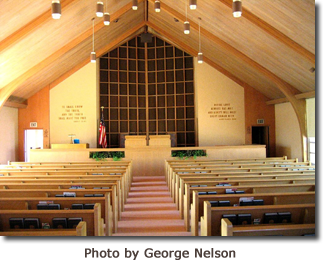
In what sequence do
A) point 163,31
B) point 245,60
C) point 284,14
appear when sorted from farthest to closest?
point 163,31
point 245,60
point 284,14

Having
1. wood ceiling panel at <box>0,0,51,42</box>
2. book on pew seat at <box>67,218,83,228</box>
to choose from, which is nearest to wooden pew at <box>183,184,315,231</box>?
book on pew seat at <box>67,218,83,228</box>

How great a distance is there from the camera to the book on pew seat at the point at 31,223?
9.30 feet

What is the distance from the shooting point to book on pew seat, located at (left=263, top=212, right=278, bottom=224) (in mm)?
2912

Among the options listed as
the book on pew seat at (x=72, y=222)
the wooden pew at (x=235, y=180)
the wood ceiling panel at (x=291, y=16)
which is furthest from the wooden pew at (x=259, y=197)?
the wood ceiling panel at (x=291, y=16)

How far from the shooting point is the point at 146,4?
10297 millimetres

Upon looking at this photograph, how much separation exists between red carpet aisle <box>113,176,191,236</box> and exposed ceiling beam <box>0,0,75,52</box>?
4.61m

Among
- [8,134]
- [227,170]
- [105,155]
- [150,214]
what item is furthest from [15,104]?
[227,170]

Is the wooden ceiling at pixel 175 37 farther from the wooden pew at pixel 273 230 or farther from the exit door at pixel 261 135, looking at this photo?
the wooden pew at pixel 273 230

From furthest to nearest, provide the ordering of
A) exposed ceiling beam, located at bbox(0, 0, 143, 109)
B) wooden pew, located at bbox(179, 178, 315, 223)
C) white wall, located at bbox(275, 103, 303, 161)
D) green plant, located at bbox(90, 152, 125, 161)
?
white wall, located at bbox(275, 103, 303, 161) → green plant, located at bbox(90, 152, 125, 161) → exposed ceiling beam, located at bbox(0, 0, 143, 109) → wooden pew, located at bbox(179, 178, 315, 223)

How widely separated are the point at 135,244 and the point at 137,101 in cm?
1103

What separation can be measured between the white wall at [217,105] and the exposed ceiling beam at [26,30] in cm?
679

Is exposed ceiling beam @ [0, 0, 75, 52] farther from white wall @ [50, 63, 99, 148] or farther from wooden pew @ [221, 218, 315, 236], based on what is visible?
wooden pew @ [221, 218, 315, 236]
